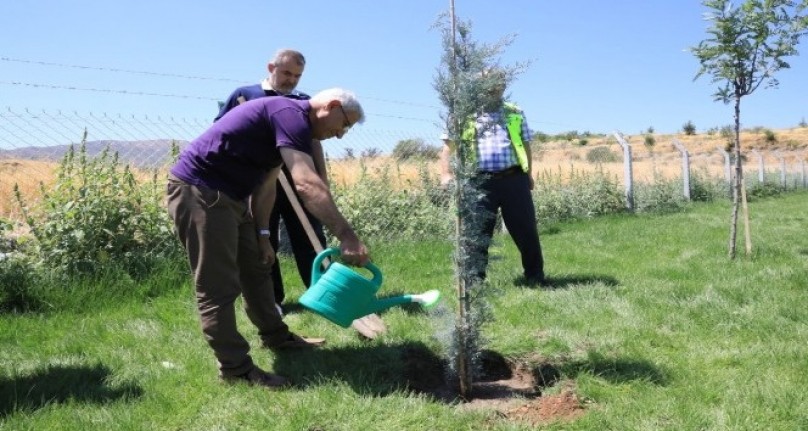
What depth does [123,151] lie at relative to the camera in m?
5.85

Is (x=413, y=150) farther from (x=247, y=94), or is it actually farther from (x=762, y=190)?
(x=762, y=190)

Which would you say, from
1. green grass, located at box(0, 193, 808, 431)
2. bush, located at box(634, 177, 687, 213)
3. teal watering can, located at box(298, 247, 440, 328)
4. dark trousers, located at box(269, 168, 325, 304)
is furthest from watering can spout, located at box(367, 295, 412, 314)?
bush, located at box(634, 177, 687, 213)

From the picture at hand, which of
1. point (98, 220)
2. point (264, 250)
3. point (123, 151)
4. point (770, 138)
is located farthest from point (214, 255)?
point (770, 138)

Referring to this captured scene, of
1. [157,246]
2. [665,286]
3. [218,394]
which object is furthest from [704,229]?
[218,394]

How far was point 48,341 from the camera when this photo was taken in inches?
151

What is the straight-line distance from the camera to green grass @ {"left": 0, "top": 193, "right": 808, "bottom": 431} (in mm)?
2672

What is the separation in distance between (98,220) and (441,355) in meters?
3.21

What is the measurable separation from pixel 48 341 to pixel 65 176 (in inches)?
70.8

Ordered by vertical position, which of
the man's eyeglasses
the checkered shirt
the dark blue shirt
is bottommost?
the checkered shirt

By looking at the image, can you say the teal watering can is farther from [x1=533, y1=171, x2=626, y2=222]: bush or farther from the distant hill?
[x1=533, y1=171, x2=626, y2=222]: bush

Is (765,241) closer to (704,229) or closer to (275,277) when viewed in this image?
(704,229)

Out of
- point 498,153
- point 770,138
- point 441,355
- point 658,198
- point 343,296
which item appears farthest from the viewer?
point 770,138

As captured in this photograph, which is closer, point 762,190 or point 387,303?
point 387,303

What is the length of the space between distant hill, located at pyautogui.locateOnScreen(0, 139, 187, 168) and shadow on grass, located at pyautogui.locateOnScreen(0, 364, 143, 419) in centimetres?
268
